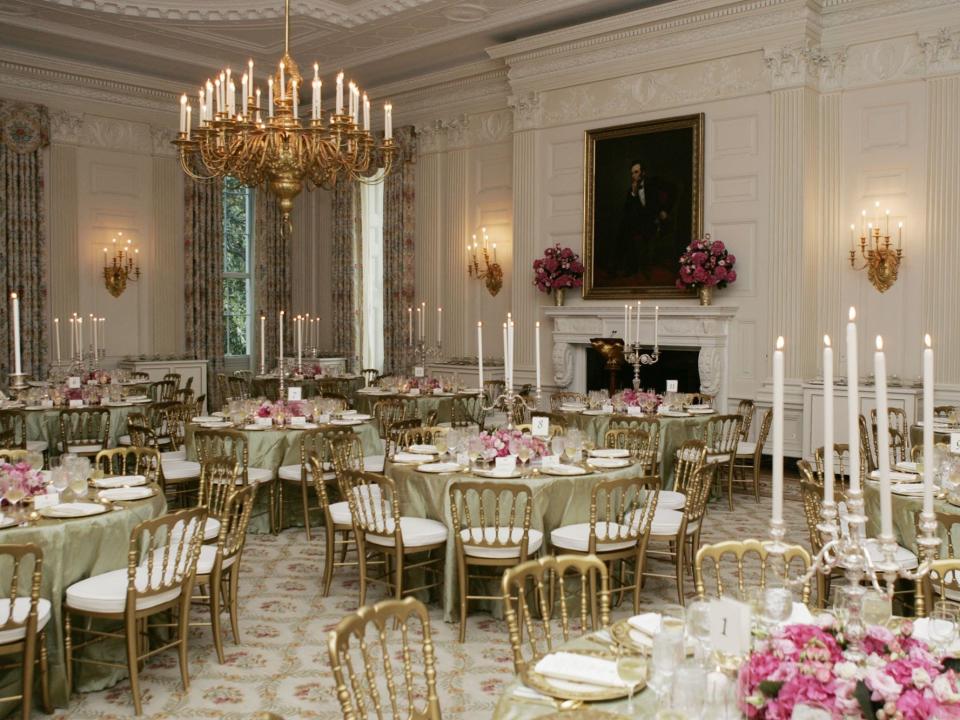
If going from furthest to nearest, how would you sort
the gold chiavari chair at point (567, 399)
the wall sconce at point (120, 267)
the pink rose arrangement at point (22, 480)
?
the wall sconce at point (120, 267) < the gold chiavari chair at point (567, 399) < the pink rose arrangement at point (22, 480)

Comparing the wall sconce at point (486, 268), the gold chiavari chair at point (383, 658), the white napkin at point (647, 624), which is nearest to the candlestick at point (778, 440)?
the white napkin at point (647, 624)

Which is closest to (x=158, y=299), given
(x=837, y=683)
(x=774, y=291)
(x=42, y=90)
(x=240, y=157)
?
(x=42, y=90)

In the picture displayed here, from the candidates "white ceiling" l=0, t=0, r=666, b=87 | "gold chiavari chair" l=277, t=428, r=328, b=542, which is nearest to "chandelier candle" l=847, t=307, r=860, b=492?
"gold chiavari chair" l=277, t=428, r=328, b=542

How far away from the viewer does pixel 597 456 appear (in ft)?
21.2

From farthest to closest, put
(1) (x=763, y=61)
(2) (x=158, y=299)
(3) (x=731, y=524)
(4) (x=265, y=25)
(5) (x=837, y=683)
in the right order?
(2) (x=158, y=299), (4) (x=265, y=25), (1) (x=763, y=61), (3) (x=731, y=524), (5) (x=837, y=683)

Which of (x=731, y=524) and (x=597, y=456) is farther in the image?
(x=731, y=524)

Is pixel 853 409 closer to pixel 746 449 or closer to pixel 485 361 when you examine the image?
pixel 746 449

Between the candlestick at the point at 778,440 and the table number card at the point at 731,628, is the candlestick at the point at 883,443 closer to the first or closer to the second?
the candlestick at the point at 778,440

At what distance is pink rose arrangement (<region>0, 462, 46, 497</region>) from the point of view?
4496 millimetres

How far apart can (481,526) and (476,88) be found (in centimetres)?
944

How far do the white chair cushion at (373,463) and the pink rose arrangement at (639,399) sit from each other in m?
2.45

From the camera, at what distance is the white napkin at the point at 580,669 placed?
2547 mm

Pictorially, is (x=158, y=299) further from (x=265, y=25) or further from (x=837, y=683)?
(x=837, y=683)

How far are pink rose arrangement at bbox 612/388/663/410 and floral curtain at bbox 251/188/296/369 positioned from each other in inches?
320
